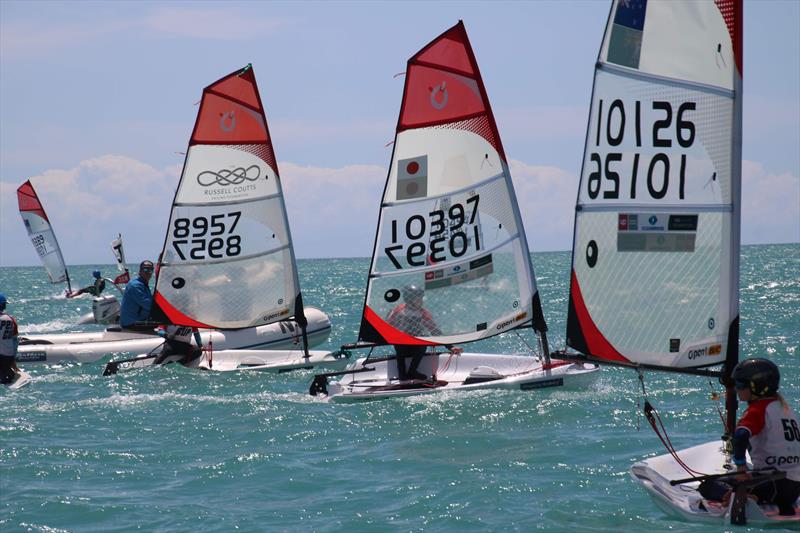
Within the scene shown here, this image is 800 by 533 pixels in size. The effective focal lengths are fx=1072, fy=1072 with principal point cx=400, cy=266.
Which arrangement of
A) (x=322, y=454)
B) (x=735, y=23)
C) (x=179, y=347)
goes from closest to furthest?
(x=735, y=23) → (x=322, y=454) → (x=179, y=347)

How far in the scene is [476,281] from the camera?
13812 millimetres

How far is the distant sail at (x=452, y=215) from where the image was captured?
13633 mm

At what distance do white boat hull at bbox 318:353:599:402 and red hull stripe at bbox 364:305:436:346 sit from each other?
1.73ft

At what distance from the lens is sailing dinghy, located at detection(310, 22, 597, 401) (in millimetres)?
13609

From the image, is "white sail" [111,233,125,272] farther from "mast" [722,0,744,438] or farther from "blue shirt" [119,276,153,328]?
"mast" [722,0,744,438]

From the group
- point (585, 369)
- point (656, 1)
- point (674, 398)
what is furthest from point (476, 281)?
point (656, 1)

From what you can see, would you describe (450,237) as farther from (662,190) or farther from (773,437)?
(773,437)

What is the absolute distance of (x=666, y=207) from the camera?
862 cm

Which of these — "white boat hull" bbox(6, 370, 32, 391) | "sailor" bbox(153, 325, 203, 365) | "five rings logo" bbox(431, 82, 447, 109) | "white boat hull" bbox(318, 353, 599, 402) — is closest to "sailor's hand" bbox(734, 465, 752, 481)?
"white boat hull" bbox(318, 353, 599, 402)

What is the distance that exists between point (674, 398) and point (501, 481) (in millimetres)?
4833

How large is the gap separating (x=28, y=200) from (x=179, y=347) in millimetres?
20318

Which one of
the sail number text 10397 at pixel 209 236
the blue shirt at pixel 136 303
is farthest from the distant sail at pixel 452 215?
the blue shirt at pixel 136 303

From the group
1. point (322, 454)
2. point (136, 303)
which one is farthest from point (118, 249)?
point (322, 454)

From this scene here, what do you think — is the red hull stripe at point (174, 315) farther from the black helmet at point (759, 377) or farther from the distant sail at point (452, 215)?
the black helmet at point (759, 377)
